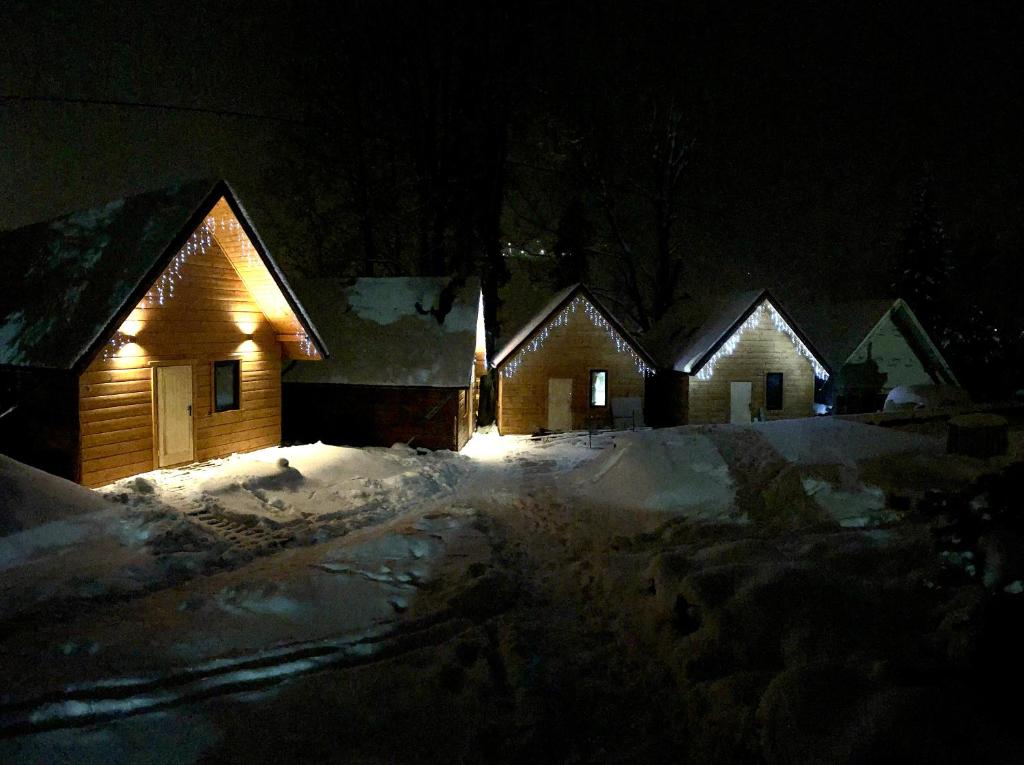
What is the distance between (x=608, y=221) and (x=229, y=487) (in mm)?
27828

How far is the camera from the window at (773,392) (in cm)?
2600

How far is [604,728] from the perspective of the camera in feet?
16.8

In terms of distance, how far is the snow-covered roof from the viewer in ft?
64.5

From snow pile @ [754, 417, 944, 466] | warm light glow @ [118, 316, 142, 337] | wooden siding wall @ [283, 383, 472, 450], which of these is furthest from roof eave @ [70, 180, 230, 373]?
snow pile @ [754, 417, 944, 466]

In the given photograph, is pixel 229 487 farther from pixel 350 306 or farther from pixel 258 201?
pixel 258 201

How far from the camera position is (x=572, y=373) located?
2528 cm

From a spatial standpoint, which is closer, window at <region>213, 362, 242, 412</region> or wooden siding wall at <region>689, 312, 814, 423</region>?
window at <region>213, 362, 242, 412</region>

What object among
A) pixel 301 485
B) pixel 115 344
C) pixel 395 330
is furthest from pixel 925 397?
pixel 115 344

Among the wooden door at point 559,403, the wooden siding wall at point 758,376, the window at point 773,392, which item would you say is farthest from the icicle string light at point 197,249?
the window at point 773,392

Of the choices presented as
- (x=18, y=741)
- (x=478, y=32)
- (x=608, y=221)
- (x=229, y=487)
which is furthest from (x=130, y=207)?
(x=608, y=221)

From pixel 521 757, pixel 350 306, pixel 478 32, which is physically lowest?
pixel 521 757

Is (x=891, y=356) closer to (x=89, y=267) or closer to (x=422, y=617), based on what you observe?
(x=422, y=617)

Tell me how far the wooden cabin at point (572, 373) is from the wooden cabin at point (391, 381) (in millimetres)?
4055

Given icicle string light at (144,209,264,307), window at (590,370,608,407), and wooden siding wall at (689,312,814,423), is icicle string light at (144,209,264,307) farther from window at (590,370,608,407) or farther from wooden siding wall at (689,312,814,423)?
wooden siding wall at (689,312,814,423)
